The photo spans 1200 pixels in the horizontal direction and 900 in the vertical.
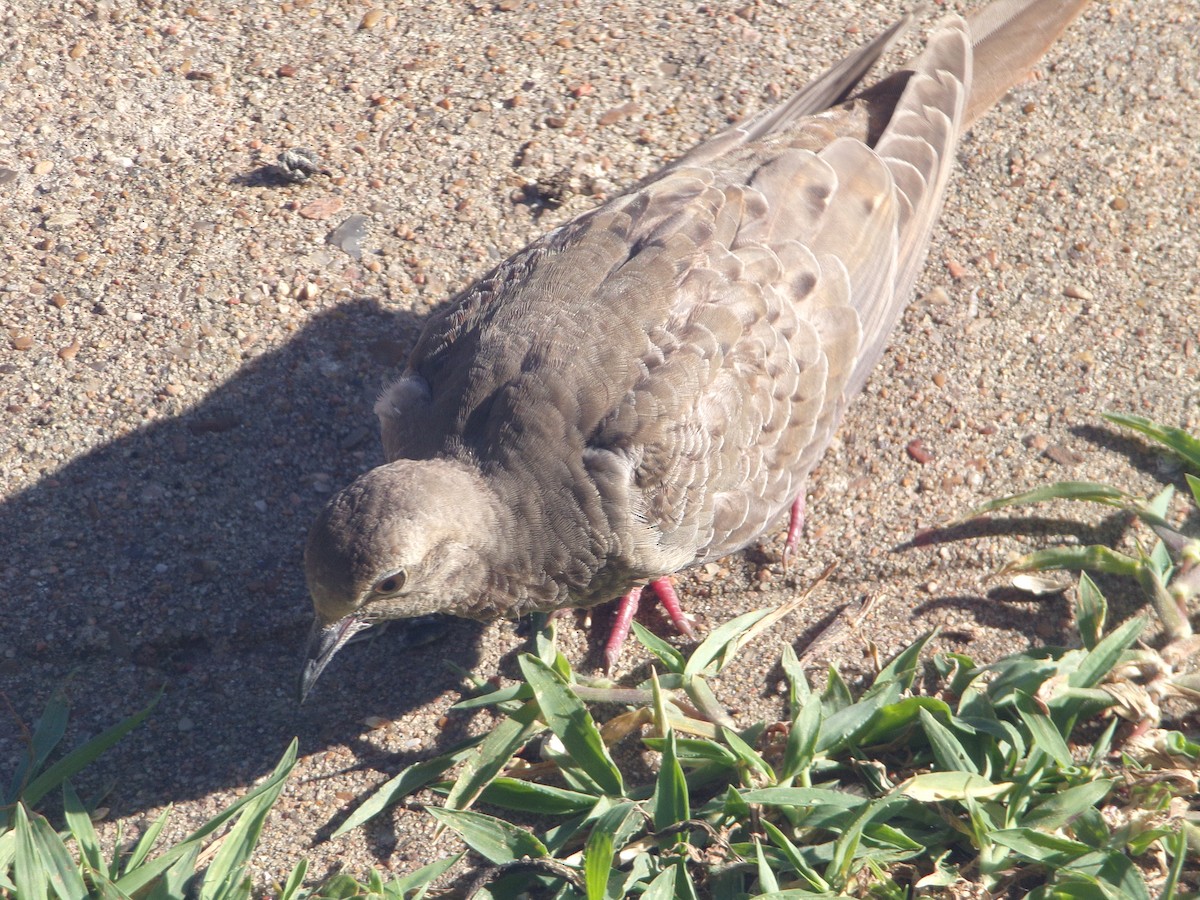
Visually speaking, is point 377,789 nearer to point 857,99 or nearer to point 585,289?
point 585,289

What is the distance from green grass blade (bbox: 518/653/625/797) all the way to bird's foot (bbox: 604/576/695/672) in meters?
0.53

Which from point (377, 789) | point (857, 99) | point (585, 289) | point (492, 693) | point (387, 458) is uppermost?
point (857, 99)

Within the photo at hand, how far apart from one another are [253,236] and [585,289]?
5.71 feet

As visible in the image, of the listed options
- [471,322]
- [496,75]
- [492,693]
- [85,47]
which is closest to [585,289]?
[471,322]

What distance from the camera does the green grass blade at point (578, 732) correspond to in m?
3.42

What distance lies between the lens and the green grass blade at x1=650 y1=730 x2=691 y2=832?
3279 millimetres

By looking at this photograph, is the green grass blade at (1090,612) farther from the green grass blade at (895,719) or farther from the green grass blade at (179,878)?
the green grass blade at (179,878)

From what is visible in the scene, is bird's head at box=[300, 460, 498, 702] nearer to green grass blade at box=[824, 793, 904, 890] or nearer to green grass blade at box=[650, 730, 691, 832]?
green grass blade at box=[650, 730, 691, 832]

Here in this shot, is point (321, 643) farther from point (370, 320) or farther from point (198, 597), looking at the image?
point (370, 320)

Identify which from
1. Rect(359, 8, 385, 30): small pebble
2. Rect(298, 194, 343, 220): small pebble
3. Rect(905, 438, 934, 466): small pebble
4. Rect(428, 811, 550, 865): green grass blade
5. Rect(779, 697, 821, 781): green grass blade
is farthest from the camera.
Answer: Rect(359, 8, 385, 30): small pebble

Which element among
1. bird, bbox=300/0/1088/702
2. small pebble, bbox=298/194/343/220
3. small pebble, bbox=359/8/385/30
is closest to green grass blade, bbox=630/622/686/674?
bird, bbox=300/0/1088/702

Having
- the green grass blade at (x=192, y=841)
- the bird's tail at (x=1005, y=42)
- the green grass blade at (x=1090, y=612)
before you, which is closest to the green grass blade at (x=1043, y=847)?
the green grass blade at (x=1090, y=612)

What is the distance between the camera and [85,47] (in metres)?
5.16

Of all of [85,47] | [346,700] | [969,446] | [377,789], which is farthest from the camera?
[85,47]
